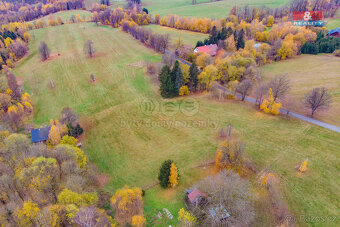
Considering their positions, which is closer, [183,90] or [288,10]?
[183,90]

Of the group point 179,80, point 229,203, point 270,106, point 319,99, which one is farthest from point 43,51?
point 319,99

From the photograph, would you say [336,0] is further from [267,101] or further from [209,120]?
[209,120]

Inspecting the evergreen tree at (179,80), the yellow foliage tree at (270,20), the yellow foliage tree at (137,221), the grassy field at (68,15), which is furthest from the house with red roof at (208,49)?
the grassy field at (68,15)

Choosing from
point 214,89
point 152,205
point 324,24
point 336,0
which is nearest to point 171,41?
point 214,89

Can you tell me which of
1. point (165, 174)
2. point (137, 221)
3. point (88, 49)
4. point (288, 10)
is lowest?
point (137, 221)

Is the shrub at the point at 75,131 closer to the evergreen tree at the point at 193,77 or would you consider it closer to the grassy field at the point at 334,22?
the evergreen tree at the point at 193,77

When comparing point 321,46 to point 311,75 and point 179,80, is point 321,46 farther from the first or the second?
point 179,80
